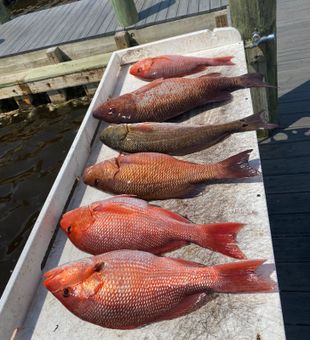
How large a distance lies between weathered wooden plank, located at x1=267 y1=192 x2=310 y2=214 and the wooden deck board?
4.80 metres

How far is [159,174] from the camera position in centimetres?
241

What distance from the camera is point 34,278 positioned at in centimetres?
213

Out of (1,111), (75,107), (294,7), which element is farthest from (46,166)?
(294,7)

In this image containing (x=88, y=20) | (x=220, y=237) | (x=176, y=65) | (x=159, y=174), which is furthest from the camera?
(x=88, y=20)

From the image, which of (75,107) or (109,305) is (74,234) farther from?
(75,107)

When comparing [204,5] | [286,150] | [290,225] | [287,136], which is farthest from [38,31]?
[290,225]

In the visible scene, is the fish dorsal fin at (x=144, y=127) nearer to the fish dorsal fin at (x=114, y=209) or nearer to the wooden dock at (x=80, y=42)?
the fish dorsal fin at (x=114, y=209)

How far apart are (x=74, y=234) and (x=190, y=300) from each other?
837 mm

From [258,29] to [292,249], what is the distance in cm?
230

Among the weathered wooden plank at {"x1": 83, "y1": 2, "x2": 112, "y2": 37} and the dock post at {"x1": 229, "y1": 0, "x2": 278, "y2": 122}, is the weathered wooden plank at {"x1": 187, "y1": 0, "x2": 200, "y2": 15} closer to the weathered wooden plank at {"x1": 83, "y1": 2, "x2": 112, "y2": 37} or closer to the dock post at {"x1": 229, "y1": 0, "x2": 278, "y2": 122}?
the weathered wooden plank at {"x1": 83, "y1": 2, "x2": 112, "y2": 37}

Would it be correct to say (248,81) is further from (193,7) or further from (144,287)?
(193,7)

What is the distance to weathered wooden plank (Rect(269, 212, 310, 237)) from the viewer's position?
11.7 feet

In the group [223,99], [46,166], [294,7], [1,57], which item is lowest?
[46,166]

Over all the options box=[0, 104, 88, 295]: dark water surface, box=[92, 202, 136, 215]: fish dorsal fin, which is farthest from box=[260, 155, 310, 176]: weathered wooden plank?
box=[0, 104, 88, 295]: dark water surface
